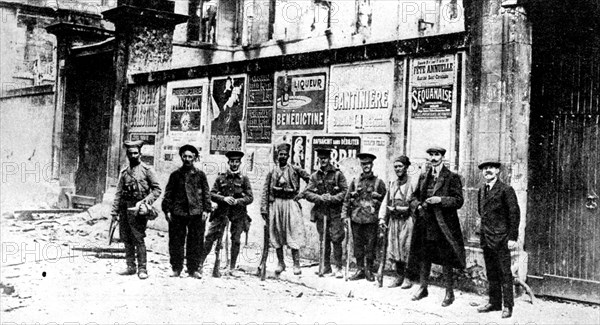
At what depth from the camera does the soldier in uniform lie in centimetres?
897

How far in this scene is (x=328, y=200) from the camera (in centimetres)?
889

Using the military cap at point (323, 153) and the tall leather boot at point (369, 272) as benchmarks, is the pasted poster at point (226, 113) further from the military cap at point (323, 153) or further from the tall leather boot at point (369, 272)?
the tall leather boot at point (369, 272)

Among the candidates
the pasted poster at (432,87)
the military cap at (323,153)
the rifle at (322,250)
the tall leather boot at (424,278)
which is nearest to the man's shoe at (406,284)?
the tall leather boot at (424,278)

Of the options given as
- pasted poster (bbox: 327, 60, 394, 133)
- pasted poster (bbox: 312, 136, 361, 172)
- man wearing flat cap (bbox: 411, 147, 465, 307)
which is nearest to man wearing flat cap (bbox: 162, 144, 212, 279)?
→ pasted poster (bbox: 312, 136, 361, 172)

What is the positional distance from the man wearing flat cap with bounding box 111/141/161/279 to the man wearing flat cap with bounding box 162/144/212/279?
0.27m

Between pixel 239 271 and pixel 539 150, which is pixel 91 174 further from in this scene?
pixel 539 150

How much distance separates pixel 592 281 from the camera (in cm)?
781

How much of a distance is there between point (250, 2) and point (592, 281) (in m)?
20.1

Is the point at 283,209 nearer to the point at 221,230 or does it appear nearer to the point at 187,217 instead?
the point at 221,230

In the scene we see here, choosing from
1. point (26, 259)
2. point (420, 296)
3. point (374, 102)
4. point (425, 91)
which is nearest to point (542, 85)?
point (425, 91)

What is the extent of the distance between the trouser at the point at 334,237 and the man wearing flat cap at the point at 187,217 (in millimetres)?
1681

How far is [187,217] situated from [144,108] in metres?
5.83

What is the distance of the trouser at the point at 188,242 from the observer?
894 cm

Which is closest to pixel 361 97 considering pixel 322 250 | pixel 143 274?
pixel 322 250
